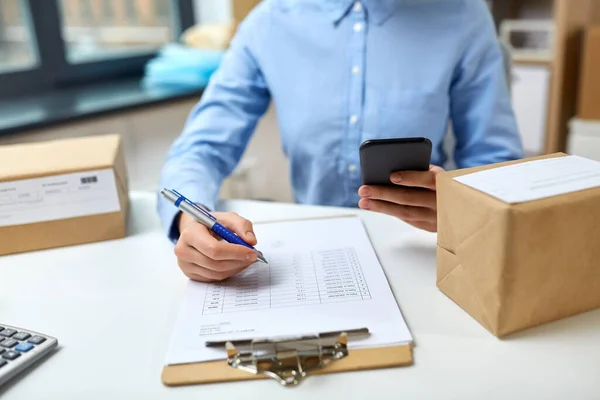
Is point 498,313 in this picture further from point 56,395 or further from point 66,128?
point 66,128

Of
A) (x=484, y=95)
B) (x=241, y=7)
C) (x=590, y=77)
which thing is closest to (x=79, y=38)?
(x=241, y=7)

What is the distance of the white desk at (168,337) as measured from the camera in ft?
1.66

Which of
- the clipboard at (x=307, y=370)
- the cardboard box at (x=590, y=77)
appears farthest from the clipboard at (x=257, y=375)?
the cardboard box at (x=590, y=77)

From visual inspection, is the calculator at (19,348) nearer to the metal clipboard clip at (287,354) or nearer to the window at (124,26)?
the metal clipboard clip at (287,354)

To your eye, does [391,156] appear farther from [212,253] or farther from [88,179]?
[88,179]

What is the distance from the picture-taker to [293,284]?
2.22 ft

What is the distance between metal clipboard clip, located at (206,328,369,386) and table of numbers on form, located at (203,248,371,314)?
8 centimetres

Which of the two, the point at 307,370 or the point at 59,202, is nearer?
the point at 307,370

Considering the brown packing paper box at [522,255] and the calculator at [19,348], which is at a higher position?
the brown packing paper box at [522,255]

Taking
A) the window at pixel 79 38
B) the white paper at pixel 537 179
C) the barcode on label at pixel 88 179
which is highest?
the window at pixel 79 38

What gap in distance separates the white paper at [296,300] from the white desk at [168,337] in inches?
0.8

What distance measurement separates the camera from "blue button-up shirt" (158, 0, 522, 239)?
1020mm

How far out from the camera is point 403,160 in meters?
0.69

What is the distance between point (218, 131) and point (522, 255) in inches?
25.3
